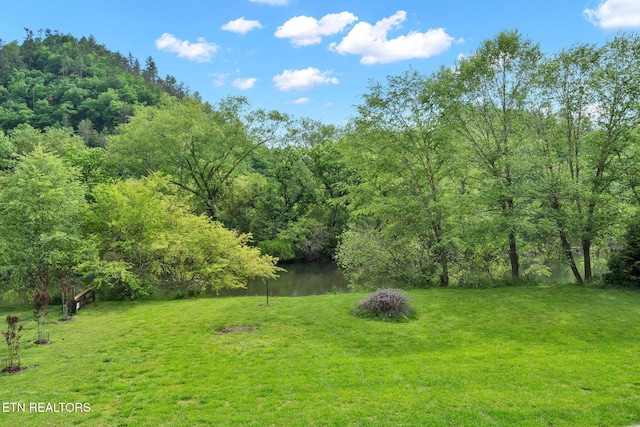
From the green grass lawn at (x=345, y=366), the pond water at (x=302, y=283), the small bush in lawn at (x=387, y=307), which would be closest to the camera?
the green grass lawn at (x=345, y=366)

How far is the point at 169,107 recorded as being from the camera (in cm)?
2727

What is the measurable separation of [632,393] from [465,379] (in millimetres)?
2799

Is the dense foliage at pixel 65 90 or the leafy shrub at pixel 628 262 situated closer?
the leafy shrub at pixel 628 262

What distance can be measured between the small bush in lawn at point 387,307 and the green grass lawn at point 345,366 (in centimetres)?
52

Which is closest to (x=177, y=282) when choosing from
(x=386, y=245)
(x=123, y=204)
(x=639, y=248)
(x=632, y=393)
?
(x=123, y=204)

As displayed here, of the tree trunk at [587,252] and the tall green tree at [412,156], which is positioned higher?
the tall green tree at [412,156]

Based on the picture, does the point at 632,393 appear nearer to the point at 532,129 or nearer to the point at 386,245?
the point at 386,245

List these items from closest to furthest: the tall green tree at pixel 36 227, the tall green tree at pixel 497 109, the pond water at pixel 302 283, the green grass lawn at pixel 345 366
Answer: the green grass lawn at pixel 345 366 < the tall green tree at pixel 36 227 < the tall green tree at pixel 497 109 < the pond water at pixel 302 283

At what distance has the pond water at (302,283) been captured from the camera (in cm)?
2266

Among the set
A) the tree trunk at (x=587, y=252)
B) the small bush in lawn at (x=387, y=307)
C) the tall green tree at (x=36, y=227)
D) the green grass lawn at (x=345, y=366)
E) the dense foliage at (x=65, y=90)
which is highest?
the dense foliage at (x=65, y=90)

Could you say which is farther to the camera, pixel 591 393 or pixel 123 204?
pixel 123 204

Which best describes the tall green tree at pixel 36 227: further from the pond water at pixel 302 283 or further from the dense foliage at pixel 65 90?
the dense foliage at pixel 65 90

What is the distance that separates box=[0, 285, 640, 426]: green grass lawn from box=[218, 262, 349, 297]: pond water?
9.32 meters

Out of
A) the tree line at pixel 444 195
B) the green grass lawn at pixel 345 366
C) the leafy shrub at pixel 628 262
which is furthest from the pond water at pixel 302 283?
the leafy shrub at pixel 628 262
